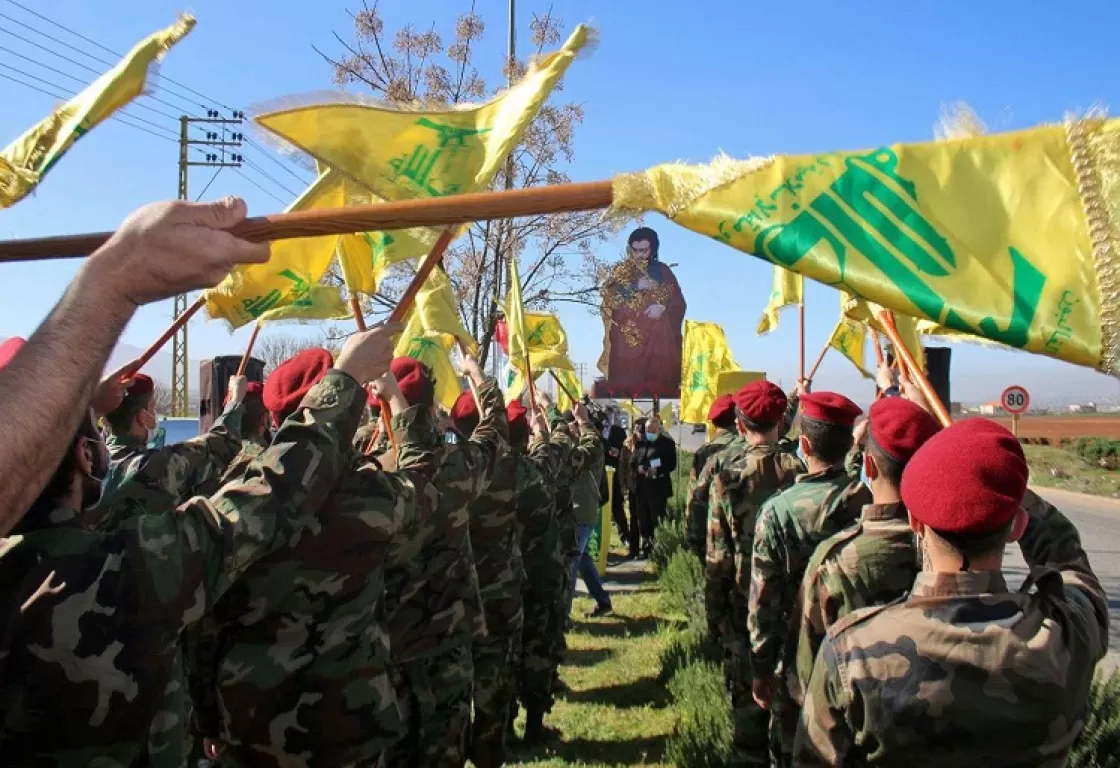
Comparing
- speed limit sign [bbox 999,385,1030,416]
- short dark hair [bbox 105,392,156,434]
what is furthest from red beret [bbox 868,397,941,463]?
speed limit sign [bbox 999,385,1030,416]

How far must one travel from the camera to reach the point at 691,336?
12430mm

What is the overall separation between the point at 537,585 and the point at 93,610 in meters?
4.88

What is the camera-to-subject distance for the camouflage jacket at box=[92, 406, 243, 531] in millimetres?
3466

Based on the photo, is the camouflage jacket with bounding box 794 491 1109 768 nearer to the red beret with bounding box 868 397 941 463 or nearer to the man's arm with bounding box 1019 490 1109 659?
the man's arm with bounding box 1019 490 1109 659

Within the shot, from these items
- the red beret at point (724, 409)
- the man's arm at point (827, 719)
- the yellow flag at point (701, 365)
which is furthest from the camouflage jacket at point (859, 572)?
the yellow flag at point (701, 365)

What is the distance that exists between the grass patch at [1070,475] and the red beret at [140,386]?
22.0m

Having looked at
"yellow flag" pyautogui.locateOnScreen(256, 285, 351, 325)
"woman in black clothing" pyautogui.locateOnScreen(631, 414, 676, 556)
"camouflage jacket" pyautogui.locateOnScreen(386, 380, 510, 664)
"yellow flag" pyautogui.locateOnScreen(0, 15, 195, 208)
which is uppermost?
"yellow flag" pyautogui.locateOnScreen(0, 15, 195, 208)

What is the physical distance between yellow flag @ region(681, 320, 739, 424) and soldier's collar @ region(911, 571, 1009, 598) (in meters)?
9.54

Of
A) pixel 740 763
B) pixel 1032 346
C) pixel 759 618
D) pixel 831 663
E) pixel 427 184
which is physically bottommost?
pixel 740 763

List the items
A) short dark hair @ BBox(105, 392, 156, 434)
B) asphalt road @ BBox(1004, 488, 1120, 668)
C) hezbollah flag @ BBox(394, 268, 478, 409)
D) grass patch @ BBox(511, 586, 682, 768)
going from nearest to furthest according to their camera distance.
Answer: short dark hair @ BBox(105, 392, 156, 434) → hezbollah flag @ BBox(394, 268, 478, 409) → grass patch @ BBox(511, 586, 682, 768) → asphalt road @ BBox(1004, 488, 1120, 668)

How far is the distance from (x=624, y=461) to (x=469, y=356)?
10373mm

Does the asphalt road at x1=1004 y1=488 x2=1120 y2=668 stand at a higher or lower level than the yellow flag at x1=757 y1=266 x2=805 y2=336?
lower

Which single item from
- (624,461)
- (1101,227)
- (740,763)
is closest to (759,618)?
(740,763)

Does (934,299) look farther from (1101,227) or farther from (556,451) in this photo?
(556,451)
